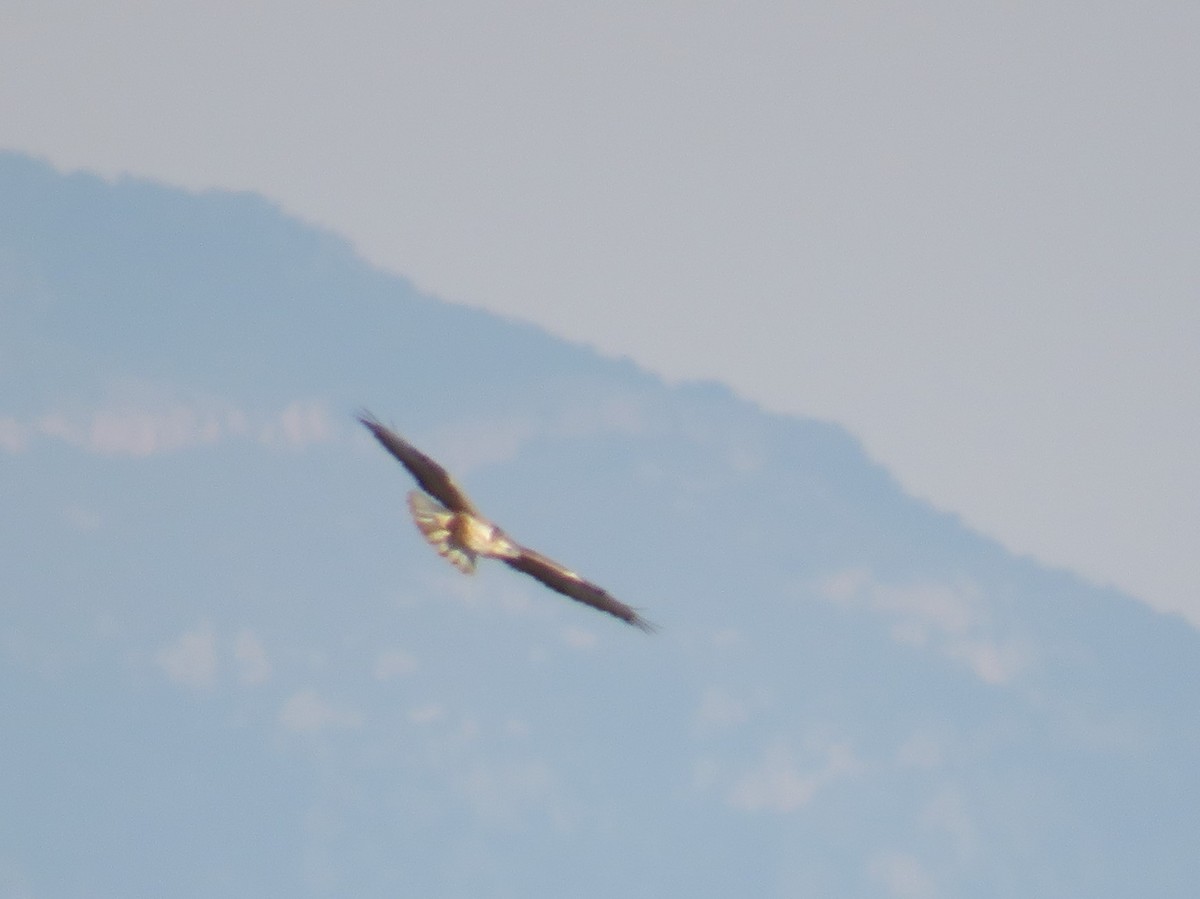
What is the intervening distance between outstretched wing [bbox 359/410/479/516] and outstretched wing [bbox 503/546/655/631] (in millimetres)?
676

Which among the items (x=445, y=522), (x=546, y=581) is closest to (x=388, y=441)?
(x=445, y=522)

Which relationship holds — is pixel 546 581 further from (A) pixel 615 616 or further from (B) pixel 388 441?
(B) pixel 388 441

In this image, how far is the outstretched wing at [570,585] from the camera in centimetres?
1357

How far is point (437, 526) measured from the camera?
1323cm

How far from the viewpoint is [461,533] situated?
1324cm

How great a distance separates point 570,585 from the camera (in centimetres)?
1376

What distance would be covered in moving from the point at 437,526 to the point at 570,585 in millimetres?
1123

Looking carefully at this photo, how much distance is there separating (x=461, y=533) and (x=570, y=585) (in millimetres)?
975

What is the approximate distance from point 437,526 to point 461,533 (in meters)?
0.17

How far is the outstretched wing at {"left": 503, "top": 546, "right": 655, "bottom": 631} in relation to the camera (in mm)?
13570

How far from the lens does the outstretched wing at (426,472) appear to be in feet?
41.5

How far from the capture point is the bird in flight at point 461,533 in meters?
12.7

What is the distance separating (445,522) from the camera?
13.2 metres

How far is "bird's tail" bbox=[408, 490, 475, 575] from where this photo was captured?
13.2 m
